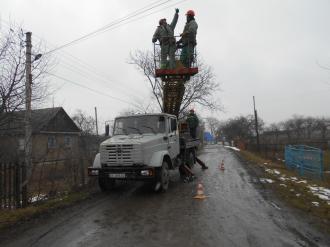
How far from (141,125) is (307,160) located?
9.03 metres

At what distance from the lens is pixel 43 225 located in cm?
626

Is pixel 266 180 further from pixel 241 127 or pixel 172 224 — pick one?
pixel 241 127

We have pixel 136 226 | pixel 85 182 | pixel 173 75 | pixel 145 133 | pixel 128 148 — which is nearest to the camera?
pixel 136 226

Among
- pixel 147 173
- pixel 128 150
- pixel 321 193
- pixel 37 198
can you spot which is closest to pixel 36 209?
pixel 37 198

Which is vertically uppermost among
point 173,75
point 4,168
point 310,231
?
point 173,75

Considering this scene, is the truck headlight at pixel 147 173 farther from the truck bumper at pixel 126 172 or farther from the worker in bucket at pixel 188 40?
the worker in bucket at pixel 188 40

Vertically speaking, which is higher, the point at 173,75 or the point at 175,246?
the point at 173,75

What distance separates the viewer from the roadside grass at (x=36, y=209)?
6.57 meters

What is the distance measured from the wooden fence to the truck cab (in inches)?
77.2

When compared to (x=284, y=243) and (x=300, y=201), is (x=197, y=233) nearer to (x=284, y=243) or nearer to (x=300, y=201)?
(x=284, y=243)

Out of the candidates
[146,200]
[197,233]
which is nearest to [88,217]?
[146,200]

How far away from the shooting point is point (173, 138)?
1084cm

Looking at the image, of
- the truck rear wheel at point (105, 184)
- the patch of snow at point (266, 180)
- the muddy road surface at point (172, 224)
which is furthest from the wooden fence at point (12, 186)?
the patch of snow at point (266, 180)

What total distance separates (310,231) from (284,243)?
0.93 meters
